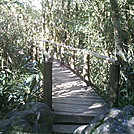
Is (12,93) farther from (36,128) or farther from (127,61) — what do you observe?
(127,61)

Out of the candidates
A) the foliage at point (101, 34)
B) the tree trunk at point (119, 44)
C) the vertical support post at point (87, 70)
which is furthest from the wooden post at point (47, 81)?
the vertical support post at point (87, 70)

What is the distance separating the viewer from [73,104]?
361cm

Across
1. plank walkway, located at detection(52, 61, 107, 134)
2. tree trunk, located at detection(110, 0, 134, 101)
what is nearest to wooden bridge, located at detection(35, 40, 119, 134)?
plank walkway, located at detection(52, 61, 107, 134)

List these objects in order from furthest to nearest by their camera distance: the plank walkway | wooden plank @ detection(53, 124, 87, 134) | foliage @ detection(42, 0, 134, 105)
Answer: foliage @ detection(42, 0, 134, 105) < the plank walkway < wooden plank @ detection(53, 124, 87, 134)

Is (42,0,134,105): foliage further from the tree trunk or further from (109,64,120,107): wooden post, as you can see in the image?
(109,64,120,107): wooden post

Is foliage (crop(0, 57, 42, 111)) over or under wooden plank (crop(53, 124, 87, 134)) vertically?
over

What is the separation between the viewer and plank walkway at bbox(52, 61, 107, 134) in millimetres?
3105

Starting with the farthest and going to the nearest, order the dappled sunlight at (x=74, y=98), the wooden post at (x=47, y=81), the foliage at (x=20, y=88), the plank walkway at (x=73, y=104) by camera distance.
Result: the foliage at (x=20, y=88), the dappled sunlight at (x=74, y=98), the wooden post at (x=47, y=81), the plank walkway at (x=73, y=104)

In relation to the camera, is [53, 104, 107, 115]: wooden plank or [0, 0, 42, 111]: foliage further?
[0, 0, 42, 111]: foliage

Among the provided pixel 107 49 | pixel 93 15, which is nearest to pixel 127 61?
pixel 107 49

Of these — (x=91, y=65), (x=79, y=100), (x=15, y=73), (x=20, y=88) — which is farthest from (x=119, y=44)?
(x=91, y=65)

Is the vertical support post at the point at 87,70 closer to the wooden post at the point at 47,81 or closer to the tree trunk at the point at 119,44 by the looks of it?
the tree trunk at the point at 119,44

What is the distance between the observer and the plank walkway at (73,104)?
311 cm

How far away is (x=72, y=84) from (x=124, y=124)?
113 inches
